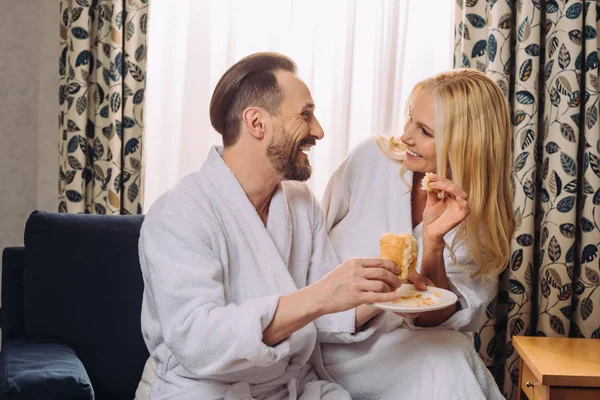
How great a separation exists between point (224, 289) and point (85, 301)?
581mm

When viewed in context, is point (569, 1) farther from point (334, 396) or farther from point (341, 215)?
point (334, 396)

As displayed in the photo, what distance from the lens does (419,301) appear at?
162 cm

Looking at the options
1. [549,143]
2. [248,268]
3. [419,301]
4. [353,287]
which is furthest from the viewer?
[549,143]

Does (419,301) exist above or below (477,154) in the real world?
below

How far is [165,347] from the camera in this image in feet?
5.70

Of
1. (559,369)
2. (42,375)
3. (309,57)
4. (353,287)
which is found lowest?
(559,369)

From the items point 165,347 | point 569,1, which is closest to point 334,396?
point 165,347

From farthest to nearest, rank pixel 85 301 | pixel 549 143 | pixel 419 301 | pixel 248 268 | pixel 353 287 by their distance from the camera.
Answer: pixel 549 143
pixel 85 301
pixel 248 268
pixel 419 301
pixel 353 287

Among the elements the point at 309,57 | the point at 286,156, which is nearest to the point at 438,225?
the point at 286,156

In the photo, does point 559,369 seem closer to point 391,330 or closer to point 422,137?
point 391,330

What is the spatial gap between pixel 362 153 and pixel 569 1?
147 cm

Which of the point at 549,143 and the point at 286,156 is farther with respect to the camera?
the point at 549,143

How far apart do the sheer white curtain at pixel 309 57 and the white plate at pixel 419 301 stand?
167cm

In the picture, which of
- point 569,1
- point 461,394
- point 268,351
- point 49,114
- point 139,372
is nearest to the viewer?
point 268,351
